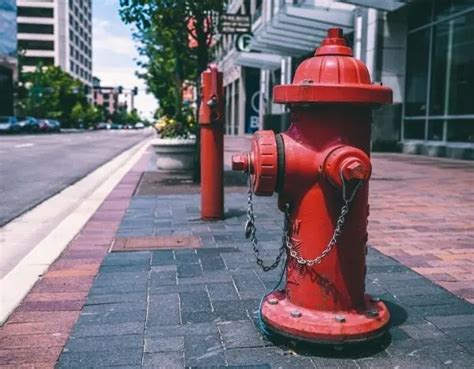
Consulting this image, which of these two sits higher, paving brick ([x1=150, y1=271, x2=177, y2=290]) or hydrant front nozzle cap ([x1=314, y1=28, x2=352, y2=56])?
hydrant front nozzle cap ([x1=314, y1=28, x2=352, y2=56])

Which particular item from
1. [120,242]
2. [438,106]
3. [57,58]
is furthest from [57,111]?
[120,242]

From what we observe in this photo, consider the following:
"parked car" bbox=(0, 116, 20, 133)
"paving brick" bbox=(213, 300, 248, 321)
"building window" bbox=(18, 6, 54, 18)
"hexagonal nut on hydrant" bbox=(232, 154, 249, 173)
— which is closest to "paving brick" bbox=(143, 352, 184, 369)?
"paving brick" bbox=(213, 300, 248, 321)

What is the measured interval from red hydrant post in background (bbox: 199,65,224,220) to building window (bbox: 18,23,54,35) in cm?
10713

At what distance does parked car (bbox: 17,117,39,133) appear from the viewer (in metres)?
53.4

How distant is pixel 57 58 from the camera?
107 metres

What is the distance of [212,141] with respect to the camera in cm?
629

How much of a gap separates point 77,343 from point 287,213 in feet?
4.03

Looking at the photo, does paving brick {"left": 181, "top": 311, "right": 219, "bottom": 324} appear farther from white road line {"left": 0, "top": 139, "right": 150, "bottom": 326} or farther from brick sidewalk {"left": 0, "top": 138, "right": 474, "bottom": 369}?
white road line {"left": 0, "top": 139, "right": 150, "bottom": 326}

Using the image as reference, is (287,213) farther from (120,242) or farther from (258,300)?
(120,242)

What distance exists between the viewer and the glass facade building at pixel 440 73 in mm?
16000

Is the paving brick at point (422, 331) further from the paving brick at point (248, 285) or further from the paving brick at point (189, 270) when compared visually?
the paving brick at point (189, 270)

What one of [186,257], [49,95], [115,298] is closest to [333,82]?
[115,298]

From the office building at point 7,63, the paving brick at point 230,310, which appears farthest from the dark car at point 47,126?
the paving brick at point 230,310

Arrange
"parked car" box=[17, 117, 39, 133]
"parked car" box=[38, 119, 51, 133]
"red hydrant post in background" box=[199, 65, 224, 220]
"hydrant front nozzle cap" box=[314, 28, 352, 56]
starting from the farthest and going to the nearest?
"parked car" box=[38, 119, 51, 133], "parked car" box=[17, 117, 39, 133], "red hydrant post in background" box=[199, 65, 224, 220], "hydrant front nozzle cap" box=[314, 28, 352, 56]
